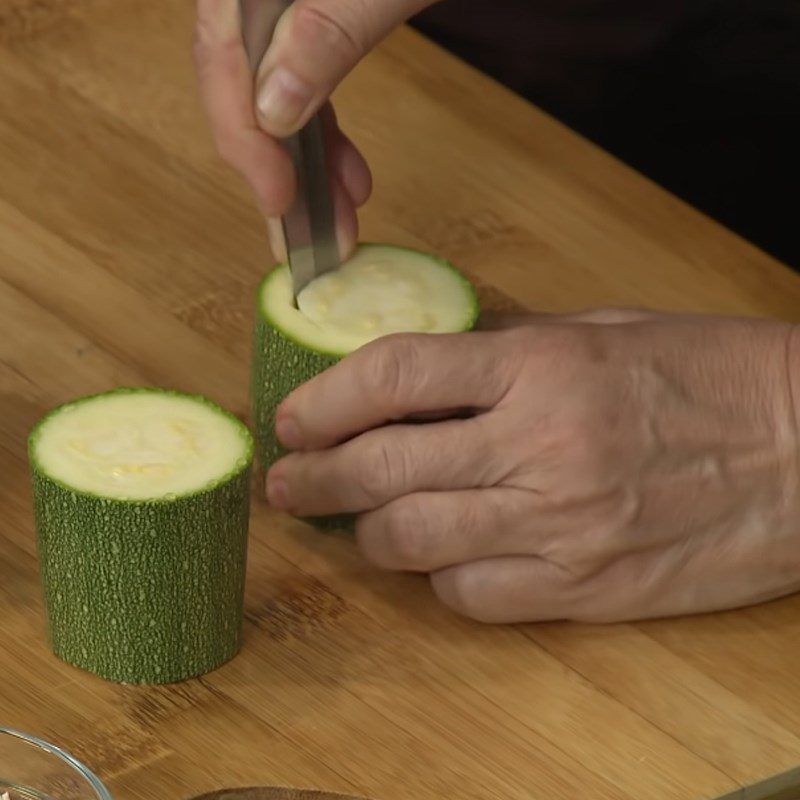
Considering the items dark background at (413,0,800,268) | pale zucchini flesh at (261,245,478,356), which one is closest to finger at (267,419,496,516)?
pale zucchini flesh at (261,245,478,356)

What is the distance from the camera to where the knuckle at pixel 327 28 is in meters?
2.02

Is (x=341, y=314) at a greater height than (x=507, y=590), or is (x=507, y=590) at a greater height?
(x=341, y=314)

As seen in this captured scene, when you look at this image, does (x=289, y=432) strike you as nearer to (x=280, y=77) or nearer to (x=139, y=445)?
(x=139, y=445)

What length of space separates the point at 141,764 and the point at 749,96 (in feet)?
5.14

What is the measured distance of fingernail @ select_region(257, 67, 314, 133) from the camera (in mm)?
2006

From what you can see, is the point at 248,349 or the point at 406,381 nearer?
the point at 406,381

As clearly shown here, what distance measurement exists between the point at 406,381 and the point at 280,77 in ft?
1.06

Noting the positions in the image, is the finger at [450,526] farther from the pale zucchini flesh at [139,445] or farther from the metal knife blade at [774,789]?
the metal knife blade at [774,789]

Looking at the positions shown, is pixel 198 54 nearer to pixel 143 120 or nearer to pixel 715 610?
pixel 143 120

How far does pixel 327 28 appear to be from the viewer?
2029 mm

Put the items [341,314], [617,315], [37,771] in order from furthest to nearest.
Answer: [617,315], [341,314], [37,771]

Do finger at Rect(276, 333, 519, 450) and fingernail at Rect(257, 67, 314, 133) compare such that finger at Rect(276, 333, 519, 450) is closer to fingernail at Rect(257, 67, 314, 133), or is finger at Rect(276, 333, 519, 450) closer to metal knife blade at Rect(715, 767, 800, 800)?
fingernail at Rect(257, 67, 314, 133)

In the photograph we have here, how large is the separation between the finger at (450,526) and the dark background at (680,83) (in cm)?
117

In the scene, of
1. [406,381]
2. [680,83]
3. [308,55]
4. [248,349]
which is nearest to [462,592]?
[406,381]
